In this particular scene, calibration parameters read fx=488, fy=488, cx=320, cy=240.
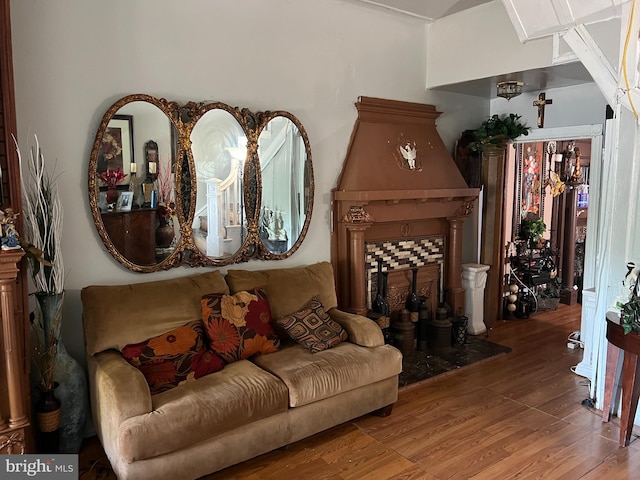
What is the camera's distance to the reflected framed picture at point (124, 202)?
9.82 feet

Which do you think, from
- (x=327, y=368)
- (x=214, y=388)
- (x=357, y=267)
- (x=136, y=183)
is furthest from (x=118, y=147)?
(x=357, y=267)

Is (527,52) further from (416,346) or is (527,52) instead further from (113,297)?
(113,297)

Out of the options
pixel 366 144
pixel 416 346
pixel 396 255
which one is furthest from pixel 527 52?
pixel 416 346

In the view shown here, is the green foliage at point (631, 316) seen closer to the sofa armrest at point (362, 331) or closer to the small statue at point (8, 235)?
the sofa armrest at point (362, 331)

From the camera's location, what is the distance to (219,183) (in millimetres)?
3359

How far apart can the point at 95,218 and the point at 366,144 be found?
2.18 metres

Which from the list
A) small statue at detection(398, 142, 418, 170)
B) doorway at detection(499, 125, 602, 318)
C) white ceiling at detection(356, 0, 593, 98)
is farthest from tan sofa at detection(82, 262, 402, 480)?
doorway at detection(499, 125, 602, 318)

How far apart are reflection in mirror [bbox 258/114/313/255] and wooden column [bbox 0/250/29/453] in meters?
1.74

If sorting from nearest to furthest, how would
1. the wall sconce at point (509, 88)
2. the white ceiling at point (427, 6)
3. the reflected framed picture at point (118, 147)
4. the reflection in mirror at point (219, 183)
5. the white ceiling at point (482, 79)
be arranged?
the reflected framed picture at point (118, 147)
the reflection in mirror at point (219, 183)
the white ceiling at point (482, 79)
the white ceiling at point (427, 6)
the wall sconce at point (509, 88)

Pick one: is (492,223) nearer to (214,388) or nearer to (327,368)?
(327,368)

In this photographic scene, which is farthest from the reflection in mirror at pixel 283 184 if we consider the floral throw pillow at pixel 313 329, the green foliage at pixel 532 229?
the green foliage at pixel 532 229

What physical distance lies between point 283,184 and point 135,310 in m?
1.44

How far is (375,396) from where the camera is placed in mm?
3059

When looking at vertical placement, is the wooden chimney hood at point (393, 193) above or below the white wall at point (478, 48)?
below
